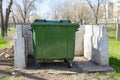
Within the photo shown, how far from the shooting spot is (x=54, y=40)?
7828 mm

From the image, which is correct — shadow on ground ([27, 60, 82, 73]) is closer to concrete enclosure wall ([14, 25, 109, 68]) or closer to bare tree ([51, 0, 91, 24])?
concrete enclosure wall ([14, 25, 109, 68])

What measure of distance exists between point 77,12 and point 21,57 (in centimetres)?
6478

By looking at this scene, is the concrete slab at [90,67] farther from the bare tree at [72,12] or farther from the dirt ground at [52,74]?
the bare tree at [72,12]

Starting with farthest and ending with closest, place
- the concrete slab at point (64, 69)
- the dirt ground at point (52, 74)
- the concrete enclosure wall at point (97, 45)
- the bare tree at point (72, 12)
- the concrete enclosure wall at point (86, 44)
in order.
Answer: the bare tree at point (72, 12) → the concrete enclosure wall at point (97, 45) → the concrete enclosure wall at point (86, 44) → the concrete slab at point (64, 69) → the dirt ground at point (52, 74)

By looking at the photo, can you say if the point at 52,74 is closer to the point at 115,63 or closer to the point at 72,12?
the point at 115,63

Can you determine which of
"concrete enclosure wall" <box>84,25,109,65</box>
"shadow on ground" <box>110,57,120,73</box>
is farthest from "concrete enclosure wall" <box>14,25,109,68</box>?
"shadow on ground" <box>110,57,120,73</box>

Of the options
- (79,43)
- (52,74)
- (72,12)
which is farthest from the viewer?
(72,12)

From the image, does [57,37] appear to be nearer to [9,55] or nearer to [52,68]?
[52,68]

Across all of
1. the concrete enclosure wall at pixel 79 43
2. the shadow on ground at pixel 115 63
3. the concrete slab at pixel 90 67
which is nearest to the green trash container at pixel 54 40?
the concrete slab at pixel 90 67

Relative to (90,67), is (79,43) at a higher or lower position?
higher

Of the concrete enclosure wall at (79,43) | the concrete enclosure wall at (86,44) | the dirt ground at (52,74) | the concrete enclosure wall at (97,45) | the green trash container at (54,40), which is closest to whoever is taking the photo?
the dirt ground at (52,74)

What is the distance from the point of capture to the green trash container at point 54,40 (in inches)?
306

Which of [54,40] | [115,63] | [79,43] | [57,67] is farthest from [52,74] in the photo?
[79,43]

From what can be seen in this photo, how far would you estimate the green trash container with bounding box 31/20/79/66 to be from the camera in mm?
7766
